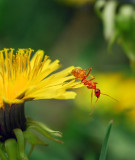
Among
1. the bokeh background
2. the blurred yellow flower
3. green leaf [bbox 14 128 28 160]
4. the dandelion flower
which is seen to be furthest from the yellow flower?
the blurred yellow flower

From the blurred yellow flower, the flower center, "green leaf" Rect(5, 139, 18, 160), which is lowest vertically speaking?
"green leaf" Rect(5, 139, 18, 160)

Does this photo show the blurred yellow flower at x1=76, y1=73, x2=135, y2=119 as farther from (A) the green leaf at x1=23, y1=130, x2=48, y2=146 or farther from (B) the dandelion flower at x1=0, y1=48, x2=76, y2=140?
(A) the green leaf at x1=23, y1=130, x2=48, y2=146

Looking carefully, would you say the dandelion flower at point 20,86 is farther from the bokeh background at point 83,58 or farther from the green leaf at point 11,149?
the bokeh background at point 83,58

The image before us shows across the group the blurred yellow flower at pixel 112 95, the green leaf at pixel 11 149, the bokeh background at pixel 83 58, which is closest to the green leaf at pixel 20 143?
the green leaf at pixel 11 149

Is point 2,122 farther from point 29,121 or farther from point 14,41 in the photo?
point 14,41

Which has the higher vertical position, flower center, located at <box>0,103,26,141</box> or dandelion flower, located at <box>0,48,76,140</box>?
dandelion flower, located at <box>0,48,76,140</box>

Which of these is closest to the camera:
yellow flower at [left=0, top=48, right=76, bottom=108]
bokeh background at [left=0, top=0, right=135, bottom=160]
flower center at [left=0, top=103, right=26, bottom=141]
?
yellow flower at [left=0, top=48, right=76, bottom=108]
